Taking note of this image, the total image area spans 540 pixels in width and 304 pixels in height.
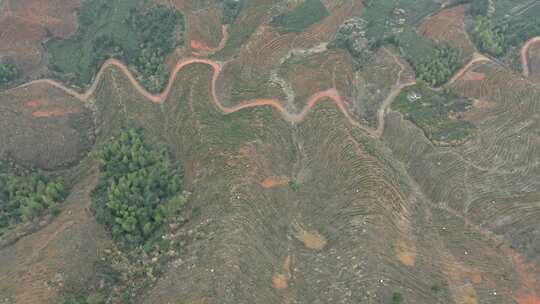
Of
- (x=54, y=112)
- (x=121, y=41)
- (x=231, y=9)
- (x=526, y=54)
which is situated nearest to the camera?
(x=54, y=112)

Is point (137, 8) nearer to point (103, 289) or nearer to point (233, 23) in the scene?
point (233, 23)

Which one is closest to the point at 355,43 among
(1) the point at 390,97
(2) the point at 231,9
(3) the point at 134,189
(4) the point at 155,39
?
(1) the point at 390,97

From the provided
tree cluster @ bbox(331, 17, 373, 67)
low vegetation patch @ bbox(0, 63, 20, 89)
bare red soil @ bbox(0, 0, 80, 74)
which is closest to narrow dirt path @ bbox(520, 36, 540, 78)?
tree cluster @ bbox(331, 17, 373, 67)

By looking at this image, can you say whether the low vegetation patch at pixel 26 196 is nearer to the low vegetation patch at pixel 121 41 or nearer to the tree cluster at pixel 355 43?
the low vegetation patch at pixel 121 41

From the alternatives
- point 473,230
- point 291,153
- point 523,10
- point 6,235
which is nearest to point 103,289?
point 6,235

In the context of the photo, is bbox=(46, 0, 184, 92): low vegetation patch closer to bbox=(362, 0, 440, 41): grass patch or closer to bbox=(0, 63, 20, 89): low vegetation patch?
bbox=(0, 63, 20, 89): low vegetation patch

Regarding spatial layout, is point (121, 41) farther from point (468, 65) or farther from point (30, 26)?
point (468, 65)
